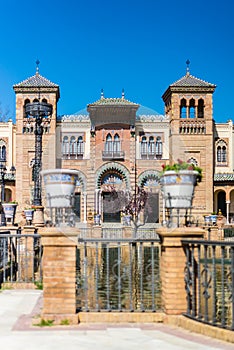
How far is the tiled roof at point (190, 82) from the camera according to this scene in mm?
45719

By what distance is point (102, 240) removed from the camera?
21.4 feet

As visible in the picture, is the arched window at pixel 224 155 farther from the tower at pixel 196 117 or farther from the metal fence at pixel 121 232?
the metal fence at pixel 121 232

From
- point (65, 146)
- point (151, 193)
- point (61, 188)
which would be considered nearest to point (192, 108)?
point (151, 193)

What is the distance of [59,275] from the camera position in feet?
20.5

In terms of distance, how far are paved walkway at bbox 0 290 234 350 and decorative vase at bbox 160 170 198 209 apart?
1.51 m

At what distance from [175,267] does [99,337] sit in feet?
4.23

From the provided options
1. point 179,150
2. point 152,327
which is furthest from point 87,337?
point 179,150

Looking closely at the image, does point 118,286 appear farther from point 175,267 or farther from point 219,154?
point 219,154

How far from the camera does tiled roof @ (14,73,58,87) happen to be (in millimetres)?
45369

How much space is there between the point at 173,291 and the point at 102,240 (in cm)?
108

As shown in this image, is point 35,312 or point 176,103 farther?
point 176,103

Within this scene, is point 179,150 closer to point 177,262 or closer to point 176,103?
point 177,262

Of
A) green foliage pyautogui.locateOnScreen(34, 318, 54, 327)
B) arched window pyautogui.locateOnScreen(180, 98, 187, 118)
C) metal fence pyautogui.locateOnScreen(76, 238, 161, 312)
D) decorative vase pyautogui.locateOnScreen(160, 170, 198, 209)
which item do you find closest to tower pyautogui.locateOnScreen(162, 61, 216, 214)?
arched window pyautogui.locateOnScreen(180, 98, 187, 118)

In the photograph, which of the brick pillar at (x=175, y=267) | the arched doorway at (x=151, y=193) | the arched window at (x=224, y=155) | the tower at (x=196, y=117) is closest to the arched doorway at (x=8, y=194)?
the tower at (x=196, y=117)
